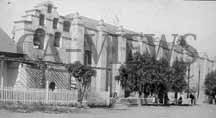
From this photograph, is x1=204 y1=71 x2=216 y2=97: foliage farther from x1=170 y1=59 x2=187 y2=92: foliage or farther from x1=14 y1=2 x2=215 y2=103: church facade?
x1=170 y1=59 x2=187 y2=92: foliage

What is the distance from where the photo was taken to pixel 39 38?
97.9 ft

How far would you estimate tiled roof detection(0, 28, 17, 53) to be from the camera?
86.2 feet

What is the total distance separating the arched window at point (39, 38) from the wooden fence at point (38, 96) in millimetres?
7551

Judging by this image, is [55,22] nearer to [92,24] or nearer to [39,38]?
[39,38]

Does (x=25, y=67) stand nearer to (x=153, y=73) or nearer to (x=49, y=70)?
(x=49, y=70)

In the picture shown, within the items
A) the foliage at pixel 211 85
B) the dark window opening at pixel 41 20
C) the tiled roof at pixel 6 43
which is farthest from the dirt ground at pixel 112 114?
the foliage at pixel 211 85

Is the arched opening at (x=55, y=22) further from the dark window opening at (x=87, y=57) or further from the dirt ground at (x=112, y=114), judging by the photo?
the dirt ground at (x=112, y=114)

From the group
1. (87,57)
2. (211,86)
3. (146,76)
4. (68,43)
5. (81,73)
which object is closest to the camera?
(81,73)

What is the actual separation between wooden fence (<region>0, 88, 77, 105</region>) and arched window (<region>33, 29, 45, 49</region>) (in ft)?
24.8

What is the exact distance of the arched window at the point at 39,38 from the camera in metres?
29.4

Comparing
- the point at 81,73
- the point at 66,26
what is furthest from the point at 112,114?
the point at 66,26

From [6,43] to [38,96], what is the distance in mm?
7117

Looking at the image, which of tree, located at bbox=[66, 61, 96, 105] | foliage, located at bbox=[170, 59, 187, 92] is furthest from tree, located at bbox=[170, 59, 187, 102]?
tree, located at bbox=[66, 61, 96, 105]

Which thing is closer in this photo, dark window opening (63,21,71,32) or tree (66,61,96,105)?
tree (66,61,96,105)
